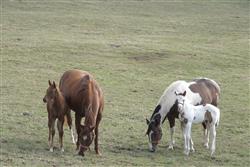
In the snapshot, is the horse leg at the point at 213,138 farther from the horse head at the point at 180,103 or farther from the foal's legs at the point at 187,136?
the horse head at the point at 180,103

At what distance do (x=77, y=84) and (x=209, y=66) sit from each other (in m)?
11.6

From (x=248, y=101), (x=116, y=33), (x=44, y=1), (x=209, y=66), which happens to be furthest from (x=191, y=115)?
(x=44, y=1)

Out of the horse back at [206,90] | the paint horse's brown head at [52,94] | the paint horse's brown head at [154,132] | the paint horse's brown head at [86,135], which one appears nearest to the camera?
the paint horse's brown head at [86,135]

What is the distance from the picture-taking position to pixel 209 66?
72.3 feet

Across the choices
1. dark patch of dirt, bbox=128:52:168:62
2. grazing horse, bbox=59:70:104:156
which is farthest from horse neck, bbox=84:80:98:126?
dark patch of dirt, bbox=128:52:168:62

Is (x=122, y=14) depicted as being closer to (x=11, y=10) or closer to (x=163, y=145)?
(x=11, y=10)

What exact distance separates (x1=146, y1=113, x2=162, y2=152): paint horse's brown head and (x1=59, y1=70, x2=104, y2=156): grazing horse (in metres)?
1.18

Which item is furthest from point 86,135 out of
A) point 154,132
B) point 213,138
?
point 213,138

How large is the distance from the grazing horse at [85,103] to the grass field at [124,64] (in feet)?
1.42

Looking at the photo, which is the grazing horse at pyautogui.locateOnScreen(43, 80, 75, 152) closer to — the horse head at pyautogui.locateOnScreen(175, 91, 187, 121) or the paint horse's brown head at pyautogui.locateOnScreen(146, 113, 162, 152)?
the paint horse's brown head at pyautogui.locateOnScreen(146, 113, 162, 152)

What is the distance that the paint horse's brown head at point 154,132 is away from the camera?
1154 centimetres

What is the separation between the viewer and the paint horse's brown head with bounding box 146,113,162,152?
11.5 metres

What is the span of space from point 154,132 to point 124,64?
10.1m

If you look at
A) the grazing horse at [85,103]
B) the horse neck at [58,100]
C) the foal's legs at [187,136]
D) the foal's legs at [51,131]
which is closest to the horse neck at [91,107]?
the grazing horse at [85,103]
